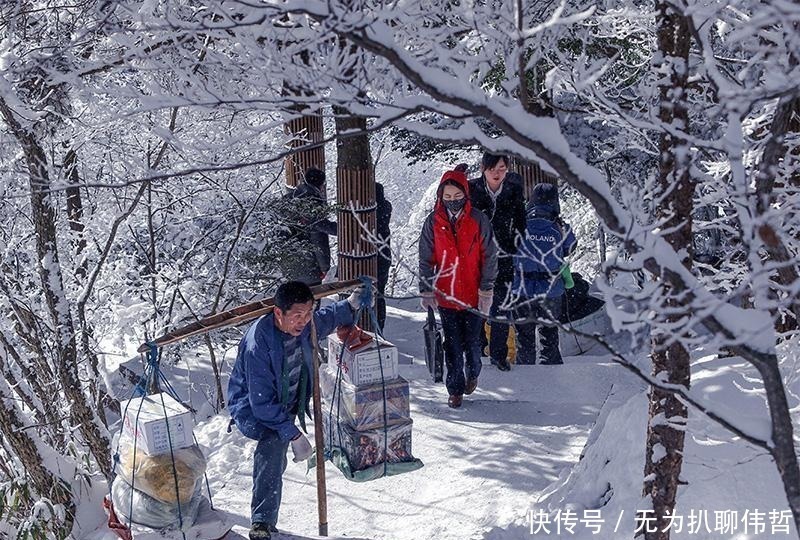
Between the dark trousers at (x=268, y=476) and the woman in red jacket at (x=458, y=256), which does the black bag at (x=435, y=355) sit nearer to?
the woman in red jacket at (x=458, y=256)

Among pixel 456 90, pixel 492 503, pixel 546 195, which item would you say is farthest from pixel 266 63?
pixel 546 195

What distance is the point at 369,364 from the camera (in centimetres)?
528

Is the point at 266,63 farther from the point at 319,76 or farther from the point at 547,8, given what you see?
the point at 547,8

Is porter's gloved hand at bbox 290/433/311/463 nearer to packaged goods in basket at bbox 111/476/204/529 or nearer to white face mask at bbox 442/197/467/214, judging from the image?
packaged goods in basket at bbox 111/476/204/529

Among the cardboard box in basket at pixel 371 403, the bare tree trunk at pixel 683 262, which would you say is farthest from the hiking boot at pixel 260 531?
the bare tree trunk at pixel 683 262

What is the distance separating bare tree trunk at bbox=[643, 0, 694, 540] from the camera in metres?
3.67

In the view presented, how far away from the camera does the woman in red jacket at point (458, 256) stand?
620cm

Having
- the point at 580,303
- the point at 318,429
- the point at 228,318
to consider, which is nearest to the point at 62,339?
the point at 228,318

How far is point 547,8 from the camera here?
252 inches

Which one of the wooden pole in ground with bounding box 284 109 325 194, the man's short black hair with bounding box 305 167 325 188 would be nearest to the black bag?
the man's short black hair with bounding box 305 167 325 188

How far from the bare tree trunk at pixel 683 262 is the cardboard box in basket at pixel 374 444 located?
5.45 feet

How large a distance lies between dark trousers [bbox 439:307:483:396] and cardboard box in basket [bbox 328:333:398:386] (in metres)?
1.24

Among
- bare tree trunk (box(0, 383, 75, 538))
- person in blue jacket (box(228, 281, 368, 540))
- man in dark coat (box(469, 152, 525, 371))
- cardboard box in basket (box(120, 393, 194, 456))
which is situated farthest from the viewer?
man in dark coat (box(469, 152, 525, 371))

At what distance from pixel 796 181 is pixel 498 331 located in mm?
2978
